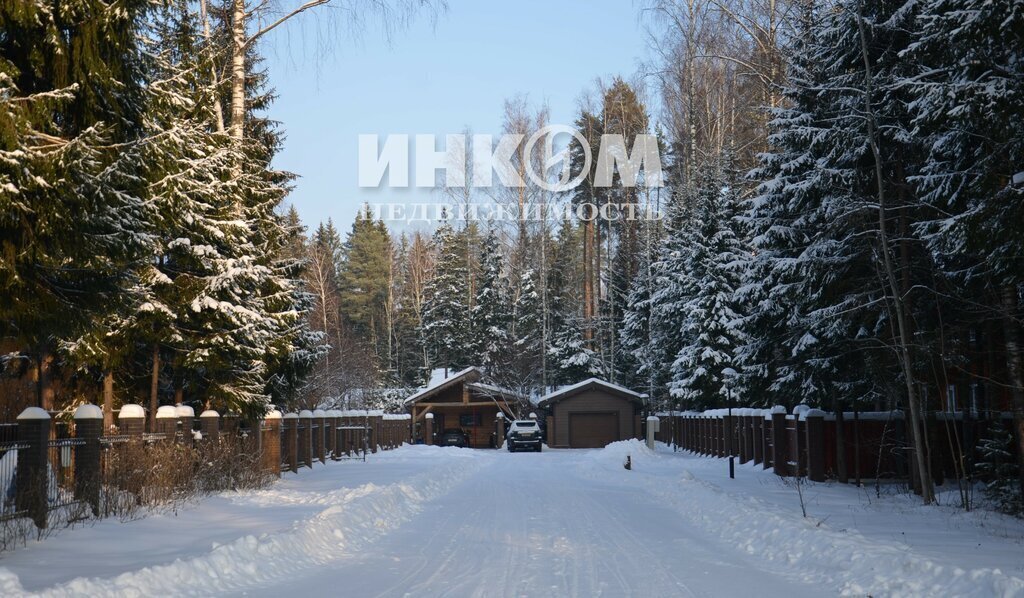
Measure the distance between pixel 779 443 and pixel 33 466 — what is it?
18301 mm

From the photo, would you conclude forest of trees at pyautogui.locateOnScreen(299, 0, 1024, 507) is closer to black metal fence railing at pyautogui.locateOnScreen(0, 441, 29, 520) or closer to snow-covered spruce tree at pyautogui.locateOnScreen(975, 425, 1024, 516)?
snow-covered spruce tree at pyautogui.locateOnScreen(975, 425, 1024, 516)

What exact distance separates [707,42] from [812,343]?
A: 18.5 metres

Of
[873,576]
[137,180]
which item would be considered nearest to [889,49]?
[873,576]

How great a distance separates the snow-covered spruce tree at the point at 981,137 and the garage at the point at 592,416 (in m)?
40.8

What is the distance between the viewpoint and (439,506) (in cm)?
1844

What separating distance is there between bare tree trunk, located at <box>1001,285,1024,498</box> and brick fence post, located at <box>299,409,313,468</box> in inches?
774

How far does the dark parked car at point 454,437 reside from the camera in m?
60.6

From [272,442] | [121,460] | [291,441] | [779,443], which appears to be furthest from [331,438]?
[121,460]

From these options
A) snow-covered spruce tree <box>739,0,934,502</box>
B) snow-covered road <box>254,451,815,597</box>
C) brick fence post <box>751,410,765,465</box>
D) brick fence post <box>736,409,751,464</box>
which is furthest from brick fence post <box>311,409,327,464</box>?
snow-covered spruce tree <box>739,0,934,502</box>

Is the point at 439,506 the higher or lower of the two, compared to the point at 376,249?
lower

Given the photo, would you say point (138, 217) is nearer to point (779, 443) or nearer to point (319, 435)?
point (779, 443)

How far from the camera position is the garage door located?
56.2 m

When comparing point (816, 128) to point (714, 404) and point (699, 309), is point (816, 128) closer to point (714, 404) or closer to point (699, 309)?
point (699, 309)

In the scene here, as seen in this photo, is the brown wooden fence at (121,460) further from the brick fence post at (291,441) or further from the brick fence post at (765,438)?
the brick fence post at (765,438)
